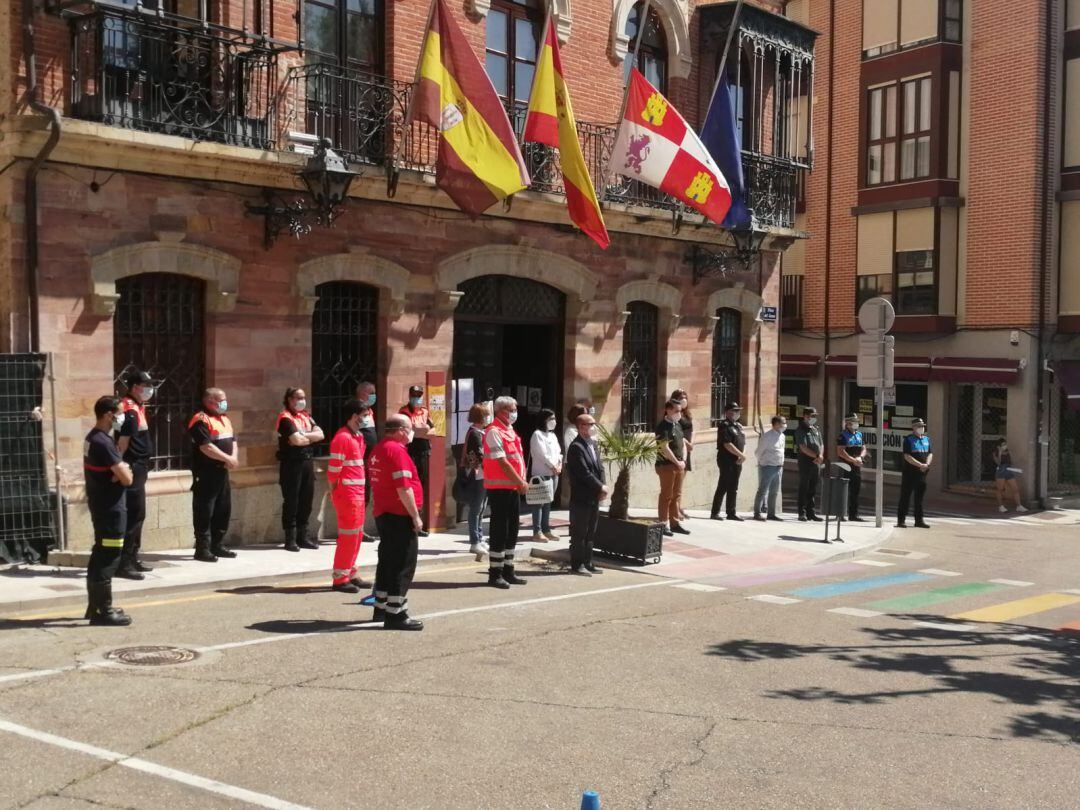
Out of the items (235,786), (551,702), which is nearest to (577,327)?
(551,702)

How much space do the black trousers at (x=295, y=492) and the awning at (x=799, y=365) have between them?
61.6 ft

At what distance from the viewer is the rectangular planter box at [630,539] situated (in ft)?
45.7

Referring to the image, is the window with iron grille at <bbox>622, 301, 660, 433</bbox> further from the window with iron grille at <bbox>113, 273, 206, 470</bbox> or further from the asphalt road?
the asphalt road

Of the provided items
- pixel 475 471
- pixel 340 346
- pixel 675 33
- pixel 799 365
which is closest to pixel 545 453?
pixel 475 471

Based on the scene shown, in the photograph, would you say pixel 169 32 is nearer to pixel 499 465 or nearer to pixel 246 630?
pixel 499 465

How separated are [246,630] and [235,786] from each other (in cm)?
363

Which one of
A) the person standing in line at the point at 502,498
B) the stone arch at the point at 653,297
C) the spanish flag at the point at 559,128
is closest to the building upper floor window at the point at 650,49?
the stone arch at the point at 653,297

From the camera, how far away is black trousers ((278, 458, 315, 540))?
13.8 metres

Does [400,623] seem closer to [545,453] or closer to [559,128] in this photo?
[545,453]

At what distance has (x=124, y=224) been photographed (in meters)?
12.9

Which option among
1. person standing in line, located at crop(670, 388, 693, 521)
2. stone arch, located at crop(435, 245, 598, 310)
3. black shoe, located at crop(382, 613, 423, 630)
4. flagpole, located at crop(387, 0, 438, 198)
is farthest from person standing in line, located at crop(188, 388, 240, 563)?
person standing in line, located at crop(670, 388, 693, 521)

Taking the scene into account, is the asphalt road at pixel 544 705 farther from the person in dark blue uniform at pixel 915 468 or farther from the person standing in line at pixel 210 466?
the person in dark blue uniform at pixel 915 468

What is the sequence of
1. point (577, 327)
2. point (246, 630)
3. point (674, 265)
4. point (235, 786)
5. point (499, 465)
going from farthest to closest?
point (674, 265), point (577, 327), point (499, 465), point (246, 630), point (235, 786)

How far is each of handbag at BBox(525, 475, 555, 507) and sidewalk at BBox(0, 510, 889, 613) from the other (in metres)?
0.59
